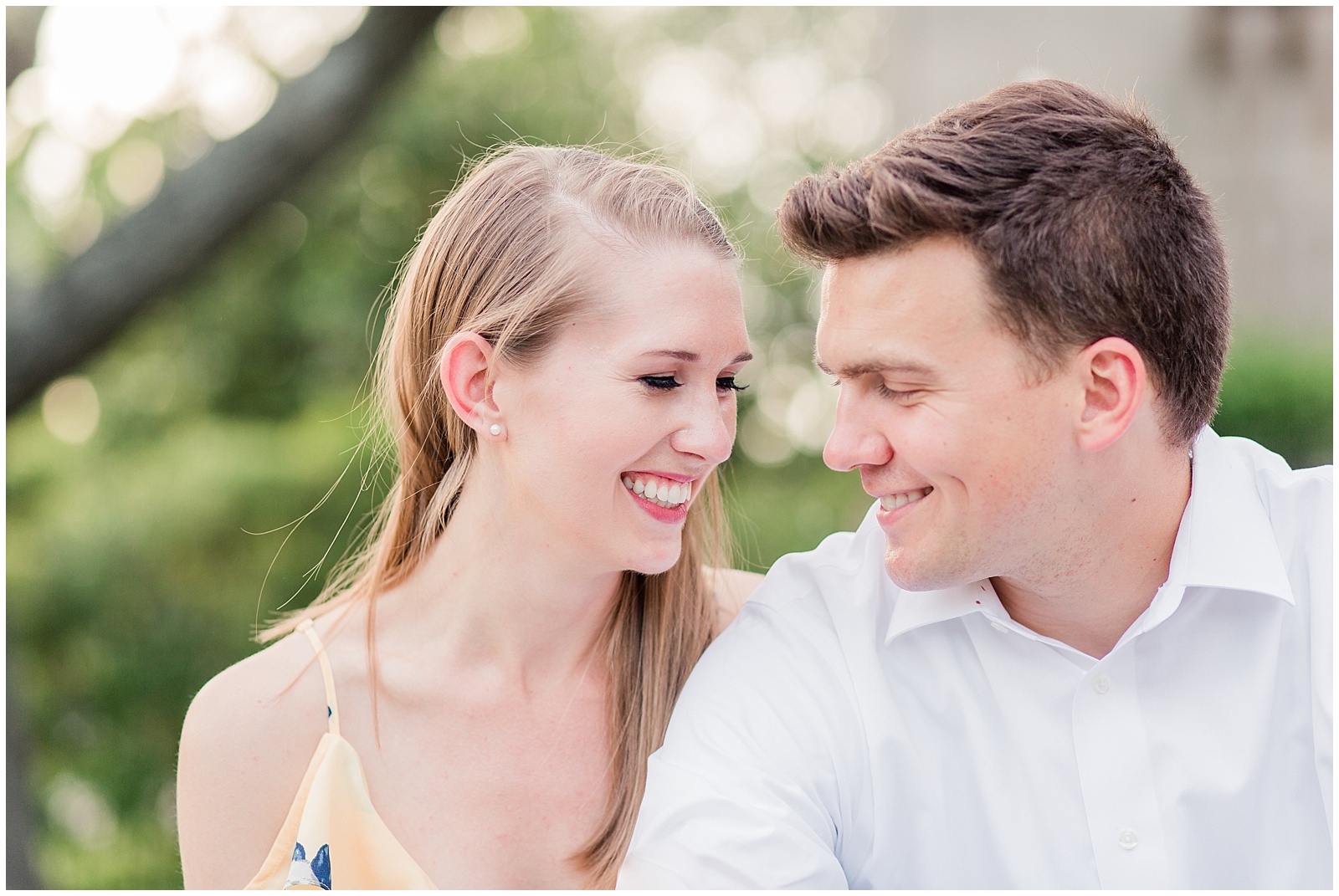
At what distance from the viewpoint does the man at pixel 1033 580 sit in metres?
2.03

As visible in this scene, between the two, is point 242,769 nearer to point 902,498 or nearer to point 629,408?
point 629,408

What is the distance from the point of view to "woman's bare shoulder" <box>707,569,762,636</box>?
2.75 metres

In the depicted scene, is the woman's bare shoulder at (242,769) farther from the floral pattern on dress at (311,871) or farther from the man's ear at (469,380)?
the man's ear at (469,380)

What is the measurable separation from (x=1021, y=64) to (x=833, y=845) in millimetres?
6311

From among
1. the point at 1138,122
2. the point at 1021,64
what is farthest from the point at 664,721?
the point at 1021,64

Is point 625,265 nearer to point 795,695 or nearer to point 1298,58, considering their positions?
point 795,695

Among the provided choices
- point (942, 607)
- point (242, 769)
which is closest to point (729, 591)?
point (942, 607)

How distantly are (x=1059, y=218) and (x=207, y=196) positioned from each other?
3.05 meters

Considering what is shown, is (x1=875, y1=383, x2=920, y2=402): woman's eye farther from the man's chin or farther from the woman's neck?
the woman's neck

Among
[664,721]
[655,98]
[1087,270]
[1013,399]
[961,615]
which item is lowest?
[664,721]

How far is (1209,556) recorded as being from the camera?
2135 mm

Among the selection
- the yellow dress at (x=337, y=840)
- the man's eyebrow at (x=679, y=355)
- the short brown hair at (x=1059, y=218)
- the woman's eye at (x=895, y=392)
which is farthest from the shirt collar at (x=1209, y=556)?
the yellow dress at (x=337, y=840)

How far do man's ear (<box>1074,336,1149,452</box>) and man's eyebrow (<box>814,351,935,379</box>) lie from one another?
0.30m

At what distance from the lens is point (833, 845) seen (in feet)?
7.14
